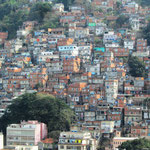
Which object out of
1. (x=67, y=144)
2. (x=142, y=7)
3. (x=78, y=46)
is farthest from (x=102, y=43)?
(x=67, y=144)

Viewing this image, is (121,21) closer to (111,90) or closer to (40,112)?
(111,90)

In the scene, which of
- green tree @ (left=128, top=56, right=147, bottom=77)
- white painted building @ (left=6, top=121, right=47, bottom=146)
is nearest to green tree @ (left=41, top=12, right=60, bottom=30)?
green tree @ (left=128, top=56, right=147, bottom=77)

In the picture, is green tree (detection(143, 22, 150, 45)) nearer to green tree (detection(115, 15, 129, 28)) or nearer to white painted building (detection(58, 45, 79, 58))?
green tree (detection(115, 15, 129, 28))

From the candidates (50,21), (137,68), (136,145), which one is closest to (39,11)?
(50,21)

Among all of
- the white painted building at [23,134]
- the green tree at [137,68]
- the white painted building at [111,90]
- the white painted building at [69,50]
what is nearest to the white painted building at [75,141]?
the white painted building at [23,134]

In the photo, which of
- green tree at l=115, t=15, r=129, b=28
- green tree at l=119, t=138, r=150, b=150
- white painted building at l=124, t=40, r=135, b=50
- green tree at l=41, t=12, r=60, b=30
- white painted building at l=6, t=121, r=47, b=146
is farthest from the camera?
green tree at l=115, t=15, r=129, b=28
